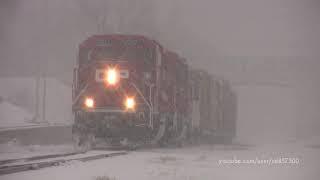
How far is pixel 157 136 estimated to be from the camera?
19.5m

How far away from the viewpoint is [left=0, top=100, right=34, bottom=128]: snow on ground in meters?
30.3

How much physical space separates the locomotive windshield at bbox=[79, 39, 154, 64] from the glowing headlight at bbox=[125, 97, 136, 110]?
1.52 metres

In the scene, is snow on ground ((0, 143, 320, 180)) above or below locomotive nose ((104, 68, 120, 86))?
below

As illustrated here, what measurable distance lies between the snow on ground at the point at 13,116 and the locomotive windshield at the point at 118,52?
1177 cm

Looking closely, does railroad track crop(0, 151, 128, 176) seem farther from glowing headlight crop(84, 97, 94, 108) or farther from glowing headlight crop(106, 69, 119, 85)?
glowing headlight crop(106, 69, 119, 85)

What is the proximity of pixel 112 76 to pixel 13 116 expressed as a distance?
48.8 ft

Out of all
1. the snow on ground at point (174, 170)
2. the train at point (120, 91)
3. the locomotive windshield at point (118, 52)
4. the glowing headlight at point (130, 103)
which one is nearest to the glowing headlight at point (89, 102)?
the train at point (120, 91)

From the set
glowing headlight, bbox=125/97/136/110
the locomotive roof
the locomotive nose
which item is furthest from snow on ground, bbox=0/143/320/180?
the locomotive roof

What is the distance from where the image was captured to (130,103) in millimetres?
18969

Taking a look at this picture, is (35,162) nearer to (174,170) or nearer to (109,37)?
(174,170)

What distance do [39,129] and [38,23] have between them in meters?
14.6

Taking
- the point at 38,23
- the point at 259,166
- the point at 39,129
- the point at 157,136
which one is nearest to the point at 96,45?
the point at 157,136

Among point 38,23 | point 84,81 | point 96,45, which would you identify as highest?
point 38,23

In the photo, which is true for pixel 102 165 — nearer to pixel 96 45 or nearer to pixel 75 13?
pixel 96 45
